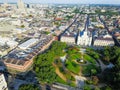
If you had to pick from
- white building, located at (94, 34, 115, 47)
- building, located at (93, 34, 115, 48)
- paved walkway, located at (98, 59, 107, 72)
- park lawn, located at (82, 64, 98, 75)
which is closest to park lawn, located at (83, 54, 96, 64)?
paved walkway, located at (98, 59, 107, 72)

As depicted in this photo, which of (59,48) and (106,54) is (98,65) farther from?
(59,48)

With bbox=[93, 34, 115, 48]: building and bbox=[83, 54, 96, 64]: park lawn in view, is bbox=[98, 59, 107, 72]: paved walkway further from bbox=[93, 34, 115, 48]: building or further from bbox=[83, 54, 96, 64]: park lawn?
bbox=[93, 34, 115, 48]: building

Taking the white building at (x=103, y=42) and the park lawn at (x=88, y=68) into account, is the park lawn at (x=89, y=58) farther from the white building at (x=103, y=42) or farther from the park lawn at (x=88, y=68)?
the white building at (x=103, y=42)

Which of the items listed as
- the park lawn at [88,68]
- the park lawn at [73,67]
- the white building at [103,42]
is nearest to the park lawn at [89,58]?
the park lawn at [88,68]

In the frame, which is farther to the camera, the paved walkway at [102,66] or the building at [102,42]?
the building at [102,42]

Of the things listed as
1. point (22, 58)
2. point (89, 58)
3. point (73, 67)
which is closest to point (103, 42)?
point (89, 58)

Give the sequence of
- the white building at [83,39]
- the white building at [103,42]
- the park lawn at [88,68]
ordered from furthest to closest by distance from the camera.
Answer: the white building at [103,42] < the white building at [83,39] < the park lawn at [88,68]

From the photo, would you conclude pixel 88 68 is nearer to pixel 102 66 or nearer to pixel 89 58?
pixel 102 66

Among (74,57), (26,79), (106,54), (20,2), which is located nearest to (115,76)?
(106,54)
